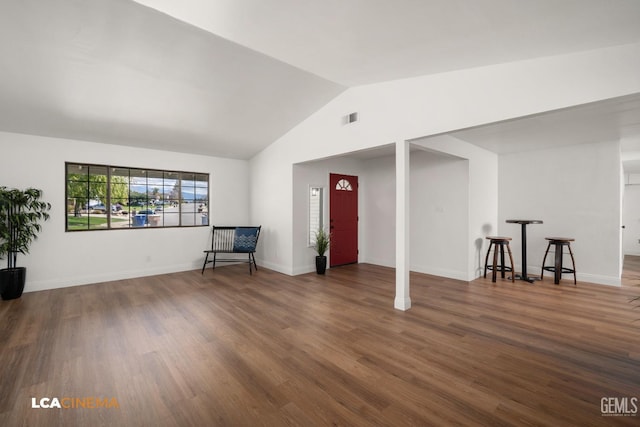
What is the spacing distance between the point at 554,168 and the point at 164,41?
6685 mm

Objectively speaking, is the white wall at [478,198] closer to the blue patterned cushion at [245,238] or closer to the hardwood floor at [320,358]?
the hardwood floor at [320,358]

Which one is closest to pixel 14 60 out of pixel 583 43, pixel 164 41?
pixel 164 41

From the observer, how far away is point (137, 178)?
561cm

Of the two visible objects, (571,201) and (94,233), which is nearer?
(94,233)

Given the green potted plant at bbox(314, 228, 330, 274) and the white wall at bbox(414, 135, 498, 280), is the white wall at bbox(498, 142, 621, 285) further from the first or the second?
the green potted plant at bbox(314, 228, 330, 274)

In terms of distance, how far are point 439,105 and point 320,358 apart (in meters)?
2.99

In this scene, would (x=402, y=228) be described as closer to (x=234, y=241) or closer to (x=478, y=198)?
(x=478, y=198)

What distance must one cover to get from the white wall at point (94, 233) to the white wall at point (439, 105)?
5.36 ft

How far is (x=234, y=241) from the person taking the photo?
6121mm

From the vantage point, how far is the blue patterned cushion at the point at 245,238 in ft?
19.7

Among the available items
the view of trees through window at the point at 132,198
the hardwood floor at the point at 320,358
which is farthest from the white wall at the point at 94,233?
the hardwood floor at the point at 320,358

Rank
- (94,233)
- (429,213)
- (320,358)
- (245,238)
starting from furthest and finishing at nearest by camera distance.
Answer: (245,238), (429,213), (94,233), (320,358)
